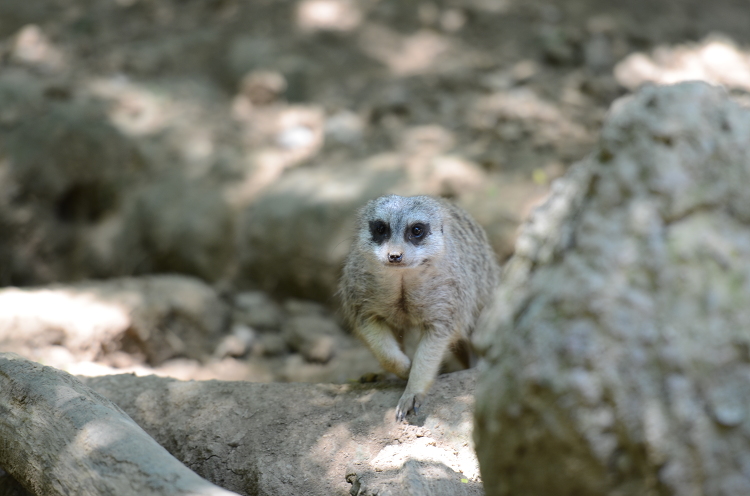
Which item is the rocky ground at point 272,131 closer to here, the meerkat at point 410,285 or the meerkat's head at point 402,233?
the meerkat at point 410,285

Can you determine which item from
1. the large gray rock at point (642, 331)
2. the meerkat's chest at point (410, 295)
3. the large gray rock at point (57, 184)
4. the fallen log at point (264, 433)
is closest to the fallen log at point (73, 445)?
the fallen log at point (264, 433)

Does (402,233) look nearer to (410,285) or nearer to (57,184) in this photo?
(410,285)

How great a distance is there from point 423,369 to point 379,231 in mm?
687

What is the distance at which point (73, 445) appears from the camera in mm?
2076

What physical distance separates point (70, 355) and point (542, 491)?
3.02 metres

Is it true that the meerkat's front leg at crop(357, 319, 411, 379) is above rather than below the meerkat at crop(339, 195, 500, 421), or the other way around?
below

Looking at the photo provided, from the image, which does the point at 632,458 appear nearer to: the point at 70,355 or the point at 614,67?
the point at 70,355

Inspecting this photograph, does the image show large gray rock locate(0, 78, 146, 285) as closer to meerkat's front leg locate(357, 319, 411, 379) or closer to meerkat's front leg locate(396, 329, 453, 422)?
meerkat's front leg locate(357, 319, 411, 379)

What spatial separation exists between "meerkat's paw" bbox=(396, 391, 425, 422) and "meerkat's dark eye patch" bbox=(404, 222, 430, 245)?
712mm

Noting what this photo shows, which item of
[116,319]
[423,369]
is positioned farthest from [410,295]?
[116,319]

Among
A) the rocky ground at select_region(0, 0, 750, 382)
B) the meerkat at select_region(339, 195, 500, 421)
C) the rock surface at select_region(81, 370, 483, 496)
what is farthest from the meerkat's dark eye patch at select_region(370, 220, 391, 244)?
the rocky ground at select_region(0, 0, 750, 382)

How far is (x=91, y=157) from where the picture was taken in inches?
231

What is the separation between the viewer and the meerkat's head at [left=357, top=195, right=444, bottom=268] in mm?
2910

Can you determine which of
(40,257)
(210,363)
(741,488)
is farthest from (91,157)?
(741,488)
